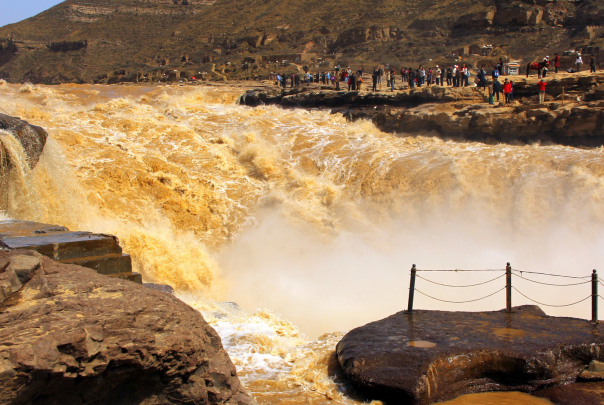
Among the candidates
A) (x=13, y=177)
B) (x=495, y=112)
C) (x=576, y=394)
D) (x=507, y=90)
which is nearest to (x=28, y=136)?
(x=13, y=177)

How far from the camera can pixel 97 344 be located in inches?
137

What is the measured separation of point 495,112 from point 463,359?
1239 cm

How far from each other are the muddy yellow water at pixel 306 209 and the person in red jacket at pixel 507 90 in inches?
84.4

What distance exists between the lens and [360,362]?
19.4 ft

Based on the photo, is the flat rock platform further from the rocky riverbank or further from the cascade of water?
the rocky riverbank

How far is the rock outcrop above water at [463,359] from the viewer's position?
5512mm

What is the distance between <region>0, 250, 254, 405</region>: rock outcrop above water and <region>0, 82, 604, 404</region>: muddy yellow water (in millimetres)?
3609

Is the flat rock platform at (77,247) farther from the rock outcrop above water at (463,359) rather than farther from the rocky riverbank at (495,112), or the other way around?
the rocky riverbank at (495,112)

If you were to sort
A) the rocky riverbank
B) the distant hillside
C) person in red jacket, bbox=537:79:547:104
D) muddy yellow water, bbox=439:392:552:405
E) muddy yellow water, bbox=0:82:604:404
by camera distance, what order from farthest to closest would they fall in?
the distant hillside
person in red jacket, bbox=537:79:547:104
the rocky riverbank
muddy yellow water, bbox=0:82:604:404
muddy yellow water, bbox=439:392:552:405

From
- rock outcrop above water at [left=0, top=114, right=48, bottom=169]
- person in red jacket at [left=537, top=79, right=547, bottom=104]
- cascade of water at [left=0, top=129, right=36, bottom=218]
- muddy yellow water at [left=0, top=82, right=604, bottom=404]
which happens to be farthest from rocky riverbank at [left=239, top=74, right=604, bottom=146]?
cascade of water at [left=0, top=129, right=36, bottom=218]

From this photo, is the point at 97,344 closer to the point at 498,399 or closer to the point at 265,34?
the point at 498,399

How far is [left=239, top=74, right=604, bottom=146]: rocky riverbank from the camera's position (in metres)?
15.6

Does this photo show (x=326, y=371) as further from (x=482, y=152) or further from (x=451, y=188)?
(x=482, y=152)

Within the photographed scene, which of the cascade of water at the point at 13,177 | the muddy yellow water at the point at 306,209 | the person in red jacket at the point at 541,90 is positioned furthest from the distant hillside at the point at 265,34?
the cascade of water at the point at 13,177
